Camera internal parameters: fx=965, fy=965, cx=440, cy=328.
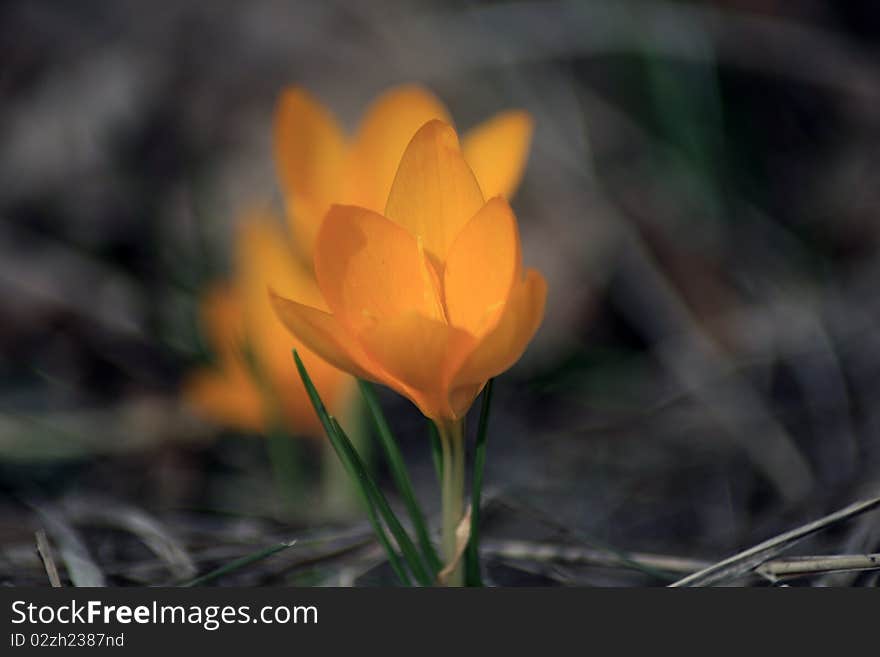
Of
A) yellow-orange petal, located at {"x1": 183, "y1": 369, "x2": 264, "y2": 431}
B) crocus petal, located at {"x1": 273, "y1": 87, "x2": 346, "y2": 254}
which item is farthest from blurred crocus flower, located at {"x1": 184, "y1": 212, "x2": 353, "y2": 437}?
crocus petal, located at {"x1": 273, "y1": 87, "x2": 346, "y2": 254}

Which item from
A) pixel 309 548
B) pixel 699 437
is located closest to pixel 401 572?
pixel 309 548

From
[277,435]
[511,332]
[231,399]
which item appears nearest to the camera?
[511,332]

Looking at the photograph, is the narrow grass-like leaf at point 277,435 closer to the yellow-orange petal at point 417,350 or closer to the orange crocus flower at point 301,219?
the orange crocus flower at point 301,219

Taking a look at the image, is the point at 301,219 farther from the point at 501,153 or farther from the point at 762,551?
the point at 762,551

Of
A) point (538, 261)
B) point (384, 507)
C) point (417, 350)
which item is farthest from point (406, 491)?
point (538, 261)

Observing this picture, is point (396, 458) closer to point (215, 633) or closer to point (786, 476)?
point (215, 633)

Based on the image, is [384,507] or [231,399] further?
[231,399]
